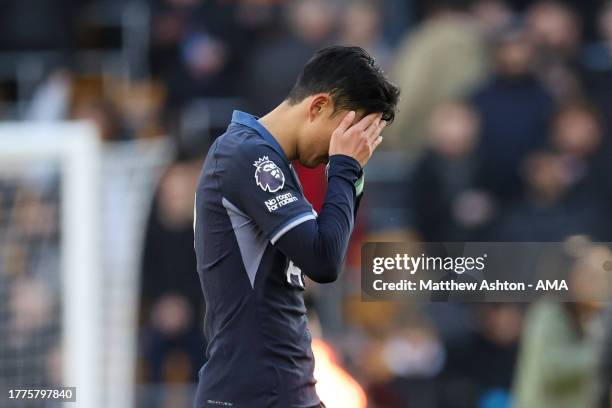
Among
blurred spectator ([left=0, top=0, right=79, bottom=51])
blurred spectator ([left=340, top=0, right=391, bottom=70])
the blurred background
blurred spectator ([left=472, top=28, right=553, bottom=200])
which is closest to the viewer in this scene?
the blurred background

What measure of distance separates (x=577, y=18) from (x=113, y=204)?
3103 mm

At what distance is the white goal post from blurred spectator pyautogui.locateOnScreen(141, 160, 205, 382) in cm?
138

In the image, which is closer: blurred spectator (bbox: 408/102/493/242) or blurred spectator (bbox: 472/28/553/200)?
blurred spectator (bbox: 408/102/493/242)

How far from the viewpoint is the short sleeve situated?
3.33 m

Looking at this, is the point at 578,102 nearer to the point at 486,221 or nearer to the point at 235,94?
the point at 486,221

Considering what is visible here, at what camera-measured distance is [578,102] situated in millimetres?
7738


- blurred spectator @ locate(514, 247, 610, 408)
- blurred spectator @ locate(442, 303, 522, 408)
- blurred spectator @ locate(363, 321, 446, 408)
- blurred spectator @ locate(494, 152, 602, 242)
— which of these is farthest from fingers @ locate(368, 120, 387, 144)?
blurred spectator @ locate(363, 321, 446, 408)

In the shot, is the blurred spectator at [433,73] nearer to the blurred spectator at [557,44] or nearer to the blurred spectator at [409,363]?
the blurred spectator at [557,44]

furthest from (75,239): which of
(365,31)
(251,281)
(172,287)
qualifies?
(365,31)

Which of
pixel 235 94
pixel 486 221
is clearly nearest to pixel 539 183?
pixel 486 221

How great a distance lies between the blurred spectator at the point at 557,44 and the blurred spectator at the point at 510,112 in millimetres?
244

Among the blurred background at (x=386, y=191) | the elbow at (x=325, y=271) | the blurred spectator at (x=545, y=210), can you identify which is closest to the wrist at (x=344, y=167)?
the elbow at (x=325, y=271)

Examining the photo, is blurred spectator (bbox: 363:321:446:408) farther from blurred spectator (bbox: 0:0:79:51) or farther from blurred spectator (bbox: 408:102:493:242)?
blurred spectator (bbox: 0:0:79:51)

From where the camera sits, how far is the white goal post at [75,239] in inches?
221
